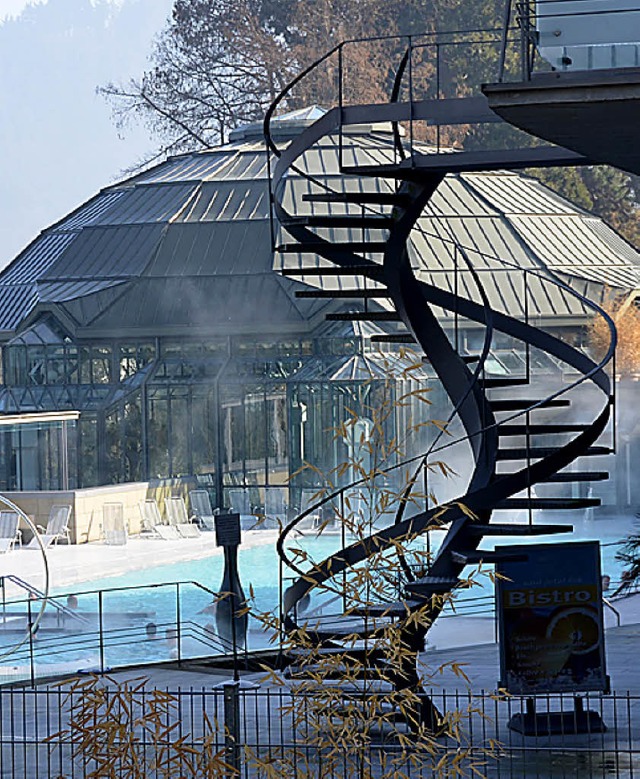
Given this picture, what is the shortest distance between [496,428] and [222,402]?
1578 cm

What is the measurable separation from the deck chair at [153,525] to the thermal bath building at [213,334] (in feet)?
4.26

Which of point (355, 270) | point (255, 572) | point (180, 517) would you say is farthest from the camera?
point (180, 517)

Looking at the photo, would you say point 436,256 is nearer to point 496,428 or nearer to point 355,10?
point 355,10

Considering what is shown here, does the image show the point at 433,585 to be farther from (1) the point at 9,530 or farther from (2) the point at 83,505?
(2) the point at 83,505

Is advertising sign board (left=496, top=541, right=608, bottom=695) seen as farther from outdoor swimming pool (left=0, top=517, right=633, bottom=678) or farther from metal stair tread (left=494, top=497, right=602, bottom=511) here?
outdoor swimming pool (left=0, top=517, right=633, bottom=678)

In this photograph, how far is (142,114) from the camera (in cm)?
4075

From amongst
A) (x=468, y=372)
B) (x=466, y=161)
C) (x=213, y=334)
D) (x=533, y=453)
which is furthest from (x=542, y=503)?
(x=213, y=334)

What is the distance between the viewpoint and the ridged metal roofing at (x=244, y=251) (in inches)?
1042

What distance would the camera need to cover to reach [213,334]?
2592 cm

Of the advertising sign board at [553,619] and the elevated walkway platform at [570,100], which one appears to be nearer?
the elevated walkway platform at [570,100]

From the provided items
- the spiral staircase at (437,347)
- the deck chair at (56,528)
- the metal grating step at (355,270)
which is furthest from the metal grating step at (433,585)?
the deck chair at (56,528)

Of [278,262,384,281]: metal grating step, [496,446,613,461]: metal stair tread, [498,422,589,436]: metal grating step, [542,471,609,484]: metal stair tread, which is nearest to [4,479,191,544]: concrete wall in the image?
[278,262,384,281]: metal grating step

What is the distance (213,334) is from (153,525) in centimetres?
373

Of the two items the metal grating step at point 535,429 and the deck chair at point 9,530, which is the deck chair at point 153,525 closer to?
the deck chair at point 9,530
